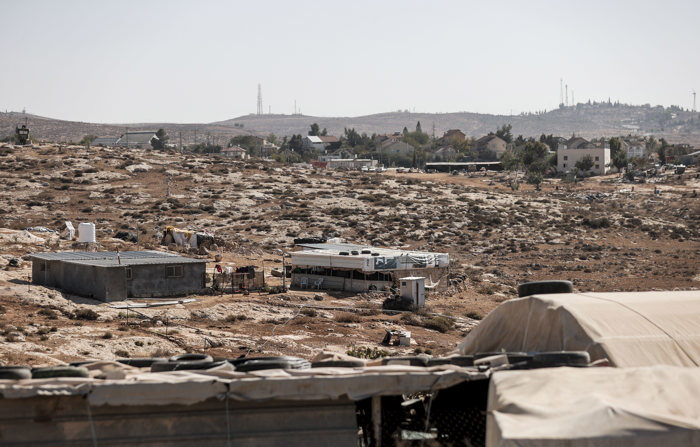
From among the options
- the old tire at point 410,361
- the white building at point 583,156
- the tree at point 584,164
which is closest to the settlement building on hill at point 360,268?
the old tire at point 410,361

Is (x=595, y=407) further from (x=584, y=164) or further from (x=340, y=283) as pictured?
(x=584, y=164)

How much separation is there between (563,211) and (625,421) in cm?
7216

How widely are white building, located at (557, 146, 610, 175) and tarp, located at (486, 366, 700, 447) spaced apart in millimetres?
115950

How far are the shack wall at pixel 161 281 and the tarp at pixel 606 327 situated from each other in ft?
86.5

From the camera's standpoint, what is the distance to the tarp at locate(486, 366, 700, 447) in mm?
7461

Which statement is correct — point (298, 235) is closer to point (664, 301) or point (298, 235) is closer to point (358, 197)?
point (358, 197)

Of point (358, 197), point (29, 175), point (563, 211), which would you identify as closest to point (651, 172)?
point (563, 211)

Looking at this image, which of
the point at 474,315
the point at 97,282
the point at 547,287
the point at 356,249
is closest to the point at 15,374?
the point at 547,287

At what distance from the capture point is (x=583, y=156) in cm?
12350

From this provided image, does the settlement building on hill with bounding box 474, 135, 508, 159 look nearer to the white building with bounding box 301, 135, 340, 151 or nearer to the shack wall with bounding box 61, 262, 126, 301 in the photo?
the white building with bounding box 301, 135, 340, 151

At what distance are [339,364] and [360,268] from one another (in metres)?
31.7

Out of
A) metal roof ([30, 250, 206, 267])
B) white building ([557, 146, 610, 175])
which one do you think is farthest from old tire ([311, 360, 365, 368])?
white building ([557, 146, 610, 175])

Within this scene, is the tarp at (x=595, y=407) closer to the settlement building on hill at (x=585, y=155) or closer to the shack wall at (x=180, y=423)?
the shack wall at (x=180, y=423)

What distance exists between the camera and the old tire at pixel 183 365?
9.34 metres
